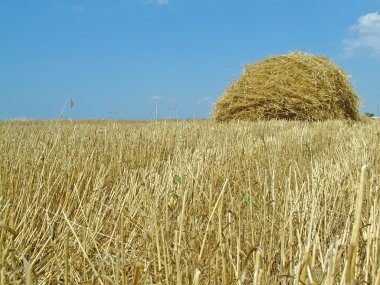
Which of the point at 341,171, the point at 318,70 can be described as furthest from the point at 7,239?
the point at 318,70

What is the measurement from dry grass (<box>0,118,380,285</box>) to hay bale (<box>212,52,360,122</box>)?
209 inches

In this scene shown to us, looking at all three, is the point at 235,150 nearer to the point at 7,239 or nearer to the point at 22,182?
the point at 22,182

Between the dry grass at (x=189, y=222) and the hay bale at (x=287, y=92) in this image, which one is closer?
the dry grass at (x=189, y=222)

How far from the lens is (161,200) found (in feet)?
7.30

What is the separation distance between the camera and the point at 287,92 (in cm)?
941

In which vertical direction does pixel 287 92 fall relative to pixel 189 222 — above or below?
above

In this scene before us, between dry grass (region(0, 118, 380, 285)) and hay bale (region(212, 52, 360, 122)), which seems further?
hay bale (region(212, 52, 360, 122))

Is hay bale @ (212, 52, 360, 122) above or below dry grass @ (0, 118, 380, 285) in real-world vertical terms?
above

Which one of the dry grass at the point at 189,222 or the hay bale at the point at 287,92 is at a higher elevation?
the hay bale at the point at 287,92

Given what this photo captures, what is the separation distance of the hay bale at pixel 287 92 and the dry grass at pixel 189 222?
5.31 meters

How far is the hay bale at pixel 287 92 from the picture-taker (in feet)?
30.7

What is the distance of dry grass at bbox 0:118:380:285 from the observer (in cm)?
123

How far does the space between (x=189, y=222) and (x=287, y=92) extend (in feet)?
25.7

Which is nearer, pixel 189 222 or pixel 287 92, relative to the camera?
pixel 189 222
